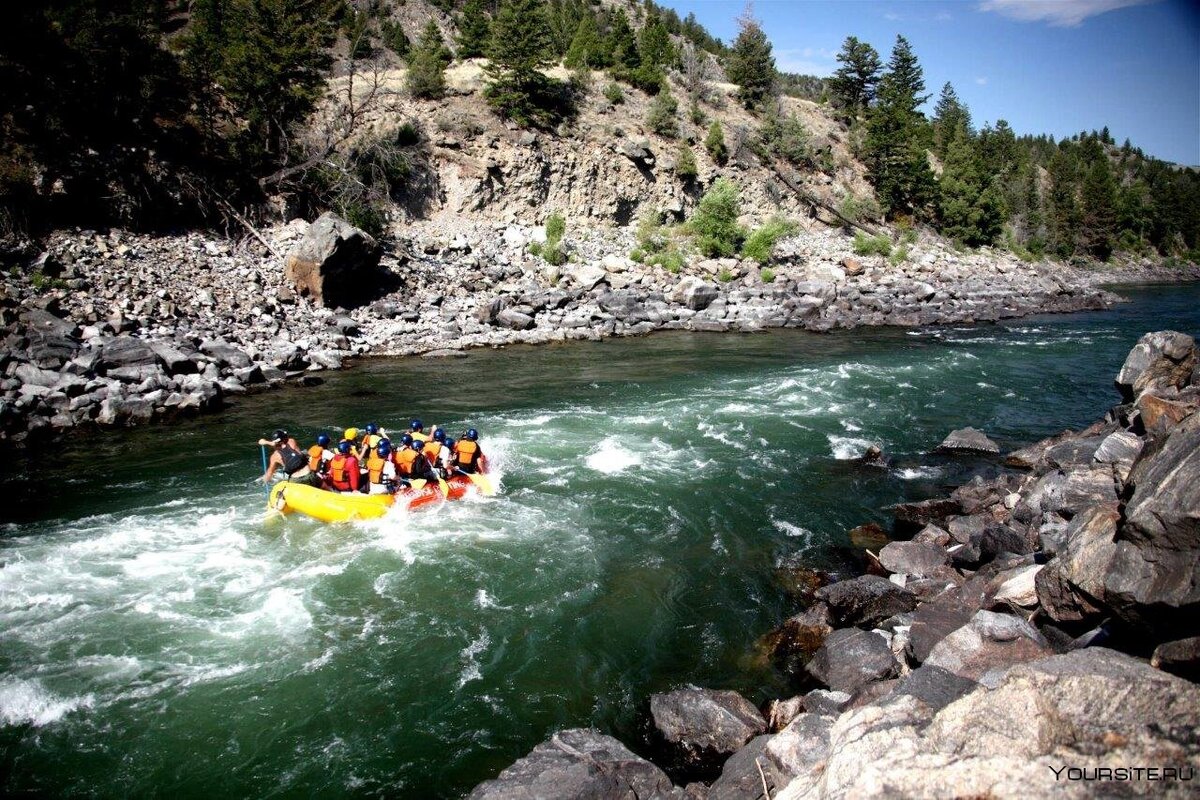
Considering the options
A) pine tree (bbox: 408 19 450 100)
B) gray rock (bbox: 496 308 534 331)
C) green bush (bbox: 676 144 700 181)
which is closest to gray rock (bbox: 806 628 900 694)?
gray rock (bbox: 496 308 534 331)

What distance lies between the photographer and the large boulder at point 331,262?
22703 millimetres

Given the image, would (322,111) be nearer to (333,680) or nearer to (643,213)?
(643,213)

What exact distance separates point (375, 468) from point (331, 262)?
14.7 m

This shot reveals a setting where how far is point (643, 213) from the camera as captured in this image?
40188mm

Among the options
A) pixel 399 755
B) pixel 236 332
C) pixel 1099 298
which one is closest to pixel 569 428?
pixel 399 755

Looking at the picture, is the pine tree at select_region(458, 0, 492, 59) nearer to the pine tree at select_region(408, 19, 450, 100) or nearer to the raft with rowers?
the pine tree at select_region(408, 19, 450, 100)

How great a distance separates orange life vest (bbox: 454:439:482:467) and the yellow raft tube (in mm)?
1626

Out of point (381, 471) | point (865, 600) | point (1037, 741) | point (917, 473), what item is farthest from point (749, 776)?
point (917, 473)

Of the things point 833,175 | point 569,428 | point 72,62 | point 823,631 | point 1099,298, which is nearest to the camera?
point 823,631

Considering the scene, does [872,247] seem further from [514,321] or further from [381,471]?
[381,471]

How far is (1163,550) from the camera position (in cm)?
433

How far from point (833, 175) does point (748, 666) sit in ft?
172

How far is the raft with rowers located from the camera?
10375 millimetres

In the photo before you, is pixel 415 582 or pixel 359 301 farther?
pixel 359 301
